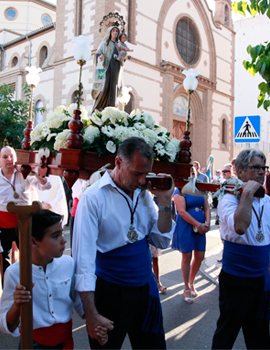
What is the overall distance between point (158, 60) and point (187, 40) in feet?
11.7

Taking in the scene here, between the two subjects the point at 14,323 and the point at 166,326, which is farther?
the point at 166,326

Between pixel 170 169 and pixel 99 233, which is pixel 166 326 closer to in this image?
pixel 170 169

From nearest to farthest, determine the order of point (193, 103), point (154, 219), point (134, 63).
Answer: point (154, 219) < point (134, 63) < point (193, 103)

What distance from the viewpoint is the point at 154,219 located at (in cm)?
251

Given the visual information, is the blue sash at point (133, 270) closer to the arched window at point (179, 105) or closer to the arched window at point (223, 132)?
the arched window at point (179, 105)

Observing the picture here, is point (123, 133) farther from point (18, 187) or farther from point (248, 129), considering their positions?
point (248, 129)

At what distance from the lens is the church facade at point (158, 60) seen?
52.1 ft

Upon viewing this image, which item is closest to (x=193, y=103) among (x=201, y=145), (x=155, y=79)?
(x=201, y=145)

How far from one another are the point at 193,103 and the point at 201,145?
2613mm

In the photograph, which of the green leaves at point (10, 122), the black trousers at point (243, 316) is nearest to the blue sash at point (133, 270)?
the black trousers at point (243, 316)

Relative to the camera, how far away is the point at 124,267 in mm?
2219

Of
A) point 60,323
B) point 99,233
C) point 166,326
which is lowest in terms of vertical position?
point 166,326

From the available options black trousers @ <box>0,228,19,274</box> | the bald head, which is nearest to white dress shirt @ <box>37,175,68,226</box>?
the bald head

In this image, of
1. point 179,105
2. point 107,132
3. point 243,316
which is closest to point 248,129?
point 107,132
